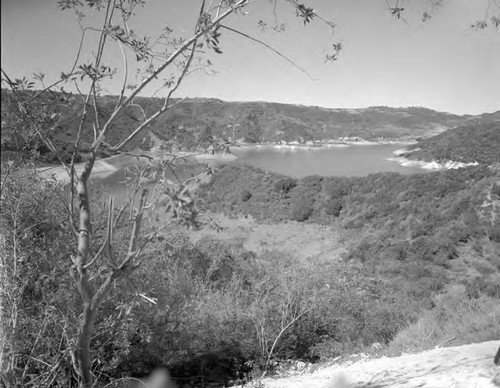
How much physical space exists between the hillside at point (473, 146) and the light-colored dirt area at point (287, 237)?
1098 centimetres

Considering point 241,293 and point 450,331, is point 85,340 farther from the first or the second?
point 241,293

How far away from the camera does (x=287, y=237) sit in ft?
87.8

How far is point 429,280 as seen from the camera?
51.0 ft

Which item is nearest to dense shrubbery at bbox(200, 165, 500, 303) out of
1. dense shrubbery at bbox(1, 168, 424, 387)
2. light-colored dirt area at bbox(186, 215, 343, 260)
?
light-colored dirt area at bbox(186, 215, 343, 260)

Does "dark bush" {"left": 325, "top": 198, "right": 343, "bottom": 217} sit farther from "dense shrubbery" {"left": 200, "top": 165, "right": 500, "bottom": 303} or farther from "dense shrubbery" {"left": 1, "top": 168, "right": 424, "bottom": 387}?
"dense shrubbery" {"left": 1, "top": 168, "right": 424, "bottom": 387}

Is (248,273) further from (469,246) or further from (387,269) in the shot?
(469,246)

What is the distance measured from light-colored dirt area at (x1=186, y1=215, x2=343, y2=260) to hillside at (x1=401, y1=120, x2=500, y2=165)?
10983mm

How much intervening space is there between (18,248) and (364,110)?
146 metres

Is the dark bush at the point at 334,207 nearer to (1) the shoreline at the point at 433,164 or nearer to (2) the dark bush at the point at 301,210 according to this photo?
(2) the dark bush at the point at 301,210

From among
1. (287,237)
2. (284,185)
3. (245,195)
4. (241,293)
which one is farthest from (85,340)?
(245,195)

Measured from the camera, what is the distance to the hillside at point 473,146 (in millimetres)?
27666

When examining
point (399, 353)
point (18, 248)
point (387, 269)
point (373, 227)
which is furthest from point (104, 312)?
point (373, 227)

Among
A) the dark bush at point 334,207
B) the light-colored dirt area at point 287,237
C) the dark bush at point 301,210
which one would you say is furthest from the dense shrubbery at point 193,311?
the dark bush at point 301,210

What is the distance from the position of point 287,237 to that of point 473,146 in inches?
592
